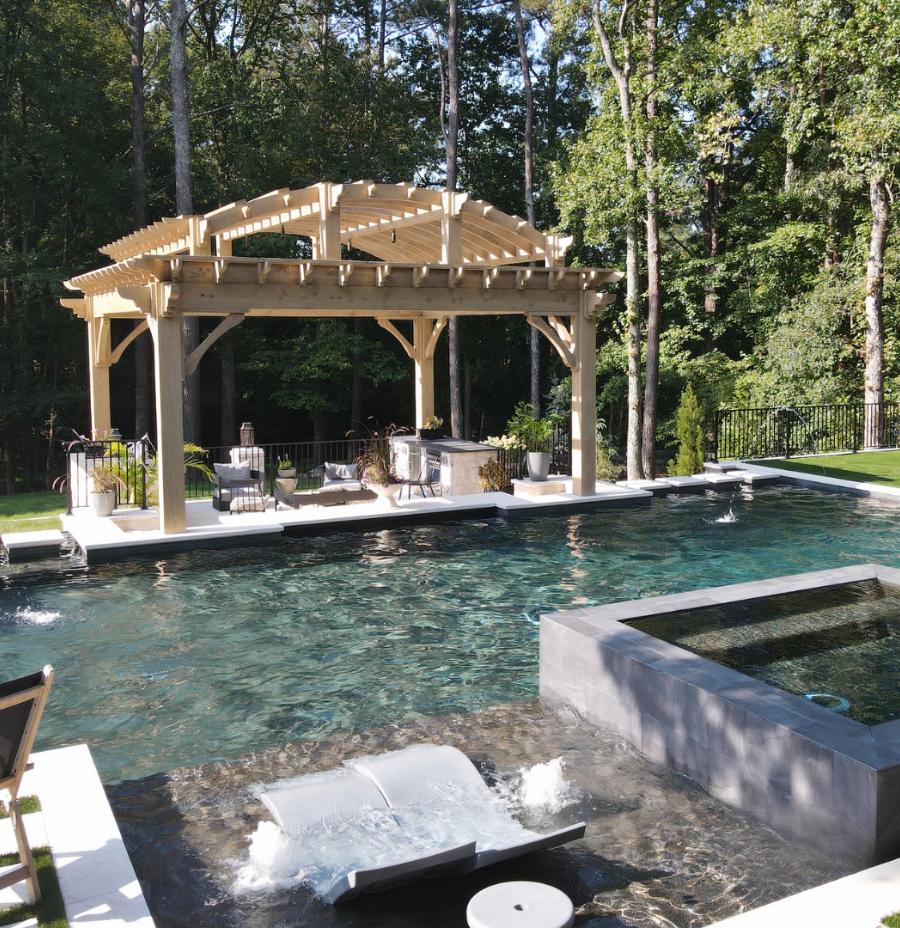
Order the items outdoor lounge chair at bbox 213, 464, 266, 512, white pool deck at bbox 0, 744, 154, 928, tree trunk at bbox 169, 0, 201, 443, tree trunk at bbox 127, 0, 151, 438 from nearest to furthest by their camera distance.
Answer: white pool deck at bbox 0, 744, 154, 928 < outdoor lounge chair at bbox 213, 464, 266, 512 < tree trunk at bbox 169, 0, 201, 443 < tree trunk at bbox 127, 0, 151, 438

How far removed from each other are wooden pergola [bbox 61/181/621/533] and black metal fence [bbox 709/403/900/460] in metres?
8.27

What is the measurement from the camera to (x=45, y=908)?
4.23 m

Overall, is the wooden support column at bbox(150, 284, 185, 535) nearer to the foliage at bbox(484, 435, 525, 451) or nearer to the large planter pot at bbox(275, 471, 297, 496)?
the large planter pot at bbox(275, 471, 297, 496)

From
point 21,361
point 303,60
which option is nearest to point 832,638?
point 21,361

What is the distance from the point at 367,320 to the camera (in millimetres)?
29969

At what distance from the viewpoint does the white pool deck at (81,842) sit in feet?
13.9

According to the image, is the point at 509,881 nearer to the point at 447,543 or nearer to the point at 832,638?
the point at 832,638

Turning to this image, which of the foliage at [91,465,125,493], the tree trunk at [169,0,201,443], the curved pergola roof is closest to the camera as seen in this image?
the curved pergola roof

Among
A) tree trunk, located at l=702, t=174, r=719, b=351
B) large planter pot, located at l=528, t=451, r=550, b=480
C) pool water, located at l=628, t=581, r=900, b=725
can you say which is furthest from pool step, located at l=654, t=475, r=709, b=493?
tree trunk, located at l=702, t=174, r=719, b=351

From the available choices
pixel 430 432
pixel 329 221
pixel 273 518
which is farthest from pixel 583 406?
pixel 273 518

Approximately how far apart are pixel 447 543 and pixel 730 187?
2070 cm

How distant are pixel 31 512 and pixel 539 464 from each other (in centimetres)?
860

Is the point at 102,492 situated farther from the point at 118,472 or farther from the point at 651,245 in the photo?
the point at 651,245

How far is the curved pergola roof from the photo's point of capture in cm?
1301
